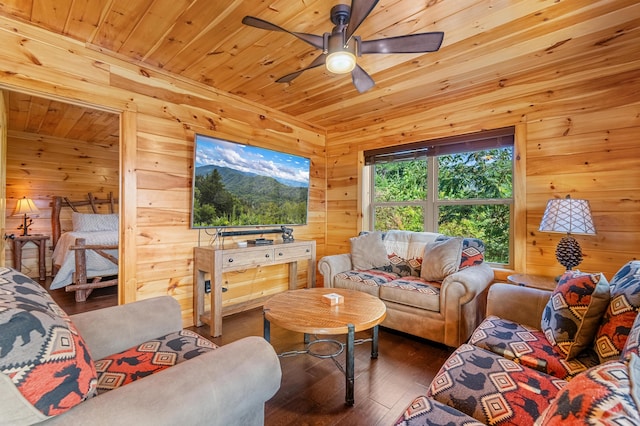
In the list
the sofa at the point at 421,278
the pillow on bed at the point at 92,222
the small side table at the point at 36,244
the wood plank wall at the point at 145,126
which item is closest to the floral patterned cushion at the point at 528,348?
the sofa at the point at 421,278

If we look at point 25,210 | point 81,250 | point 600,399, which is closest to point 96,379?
point 600,399

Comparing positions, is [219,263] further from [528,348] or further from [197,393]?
[528,348]

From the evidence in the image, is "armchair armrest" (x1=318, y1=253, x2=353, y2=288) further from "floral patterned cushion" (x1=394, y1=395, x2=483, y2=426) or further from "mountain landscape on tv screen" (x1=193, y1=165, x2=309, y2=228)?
"floral patterned cushion" (x1=394, y1=395, x2=483, y2=426)

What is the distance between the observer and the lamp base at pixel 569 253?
7.61ft

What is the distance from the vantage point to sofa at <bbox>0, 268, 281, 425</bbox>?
68 cm

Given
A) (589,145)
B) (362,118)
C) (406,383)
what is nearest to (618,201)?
(589,145)

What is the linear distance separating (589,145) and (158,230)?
3.90m

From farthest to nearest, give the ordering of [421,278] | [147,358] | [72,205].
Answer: [72,205] → [421,278] → [147,358]

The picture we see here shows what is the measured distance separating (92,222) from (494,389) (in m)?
5.91

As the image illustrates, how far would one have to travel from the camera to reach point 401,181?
3.85 metres

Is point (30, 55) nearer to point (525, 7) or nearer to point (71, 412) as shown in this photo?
point (71, 412)

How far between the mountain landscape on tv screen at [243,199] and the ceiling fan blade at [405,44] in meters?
1.87

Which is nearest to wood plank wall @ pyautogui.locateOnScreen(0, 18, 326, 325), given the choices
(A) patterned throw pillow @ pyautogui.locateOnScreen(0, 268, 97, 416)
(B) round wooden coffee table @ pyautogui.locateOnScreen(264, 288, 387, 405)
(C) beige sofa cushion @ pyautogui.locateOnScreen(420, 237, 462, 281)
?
(B) round wooden coffee table @ pyautogui.locateOnScreen(264, 288, 387, 405)

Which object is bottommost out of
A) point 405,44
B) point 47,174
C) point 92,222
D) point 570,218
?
point 92,222
